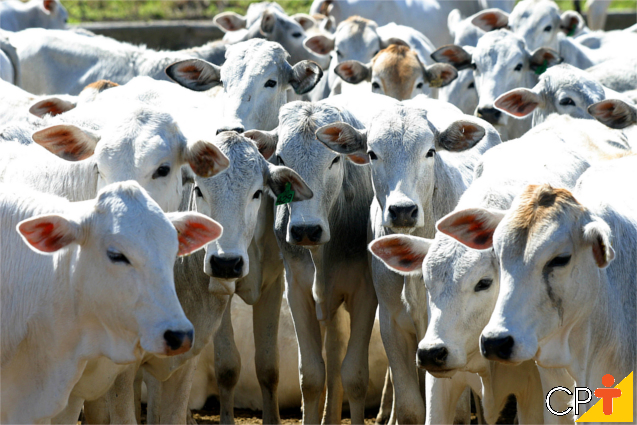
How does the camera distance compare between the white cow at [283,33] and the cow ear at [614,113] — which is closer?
the cow ear at [614,113]

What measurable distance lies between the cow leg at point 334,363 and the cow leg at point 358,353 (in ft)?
0.79

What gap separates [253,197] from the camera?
5.25 meters

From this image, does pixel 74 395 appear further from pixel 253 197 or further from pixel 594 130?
pixel 594 130

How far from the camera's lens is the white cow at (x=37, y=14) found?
1333 cm

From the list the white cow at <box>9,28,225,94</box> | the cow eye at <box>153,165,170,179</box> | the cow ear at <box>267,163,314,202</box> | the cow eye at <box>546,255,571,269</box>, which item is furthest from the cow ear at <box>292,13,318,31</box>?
the cow eye at <box>546,255,571,269</box>

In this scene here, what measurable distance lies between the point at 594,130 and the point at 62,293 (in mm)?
4116

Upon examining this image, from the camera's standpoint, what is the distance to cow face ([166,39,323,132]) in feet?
22.0

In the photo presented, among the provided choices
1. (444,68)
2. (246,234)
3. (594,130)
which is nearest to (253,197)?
(246,234)

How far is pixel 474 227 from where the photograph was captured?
4.22 m

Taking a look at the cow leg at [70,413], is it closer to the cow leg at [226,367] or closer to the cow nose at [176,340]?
the cow nose at [176,340]

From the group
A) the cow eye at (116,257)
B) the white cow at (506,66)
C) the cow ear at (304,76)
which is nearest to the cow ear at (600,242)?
the cow eye at (116,257)

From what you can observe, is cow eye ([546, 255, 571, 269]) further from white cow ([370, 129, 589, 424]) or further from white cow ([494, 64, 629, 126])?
white cow ([494, 64, 629, 126])

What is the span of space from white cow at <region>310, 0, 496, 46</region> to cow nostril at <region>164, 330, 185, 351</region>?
10.1m

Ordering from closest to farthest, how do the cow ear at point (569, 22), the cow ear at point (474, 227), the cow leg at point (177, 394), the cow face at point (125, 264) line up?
the cow face at point (125, 264) → the cow ear at point (474, 227) → the cow leg at point (177, 394) → the cow ear at point (569, 22)
